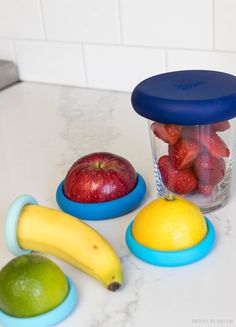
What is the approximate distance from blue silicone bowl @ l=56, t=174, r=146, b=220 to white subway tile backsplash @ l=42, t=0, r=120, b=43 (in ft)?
1.64

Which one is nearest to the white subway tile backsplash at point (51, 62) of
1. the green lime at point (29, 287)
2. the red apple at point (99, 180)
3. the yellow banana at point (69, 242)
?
the red apple at point (99, 180)

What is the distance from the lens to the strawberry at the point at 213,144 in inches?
28.1

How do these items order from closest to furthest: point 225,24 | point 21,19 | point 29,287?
point 29,287 → point 225,24 → point 21,19

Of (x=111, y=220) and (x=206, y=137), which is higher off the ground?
(x=206, y=137)

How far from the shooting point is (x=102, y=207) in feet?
2.48

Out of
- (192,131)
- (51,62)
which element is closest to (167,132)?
(192,131)

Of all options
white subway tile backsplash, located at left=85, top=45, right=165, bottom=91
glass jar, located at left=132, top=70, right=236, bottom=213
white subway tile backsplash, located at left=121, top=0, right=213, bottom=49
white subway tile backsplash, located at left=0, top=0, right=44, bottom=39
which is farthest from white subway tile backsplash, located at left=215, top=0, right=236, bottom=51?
white subway tile backsplash, located at left=0, top=0, right=44, bottom=39

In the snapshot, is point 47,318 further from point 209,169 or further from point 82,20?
point 82,20

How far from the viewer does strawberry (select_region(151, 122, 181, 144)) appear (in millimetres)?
710

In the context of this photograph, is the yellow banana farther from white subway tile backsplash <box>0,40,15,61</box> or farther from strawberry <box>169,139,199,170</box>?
white subway tile backsplash <box>0,40,15,61</box>

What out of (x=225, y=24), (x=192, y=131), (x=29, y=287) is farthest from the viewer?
(x=225, y=24)

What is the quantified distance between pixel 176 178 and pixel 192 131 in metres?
0.07

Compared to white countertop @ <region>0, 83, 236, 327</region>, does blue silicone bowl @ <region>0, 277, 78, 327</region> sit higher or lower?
higher

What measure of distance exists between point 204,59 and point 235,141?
0.34 metres
